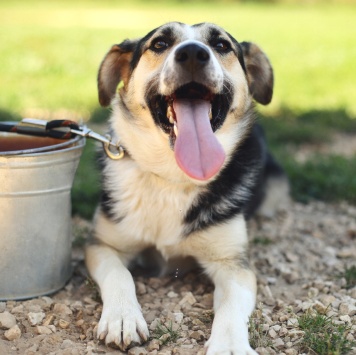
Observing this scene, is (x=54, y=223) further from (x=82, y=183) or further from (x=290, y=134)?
(x=290, y=134)

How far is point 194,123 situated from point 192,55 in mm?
381

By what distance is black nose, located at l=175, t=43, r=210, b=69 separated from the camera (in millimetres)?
3234

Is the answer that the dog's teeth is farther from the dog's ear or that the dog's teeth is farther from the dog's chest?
the dog's ear

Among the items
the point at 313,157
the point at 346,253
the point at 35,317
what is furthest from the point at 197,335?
the point at 313,157

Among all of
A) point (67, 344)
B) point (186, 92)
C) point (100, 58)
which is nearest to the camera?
point (67, 344)

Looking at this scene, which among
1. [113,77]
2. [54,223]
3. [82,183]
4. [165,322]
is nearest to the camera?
[165,322]

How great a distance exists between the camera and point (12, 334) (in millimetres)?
2953

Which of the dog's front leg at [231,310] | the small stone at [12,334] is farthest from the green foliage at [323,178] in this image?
the small stone at [12,334]

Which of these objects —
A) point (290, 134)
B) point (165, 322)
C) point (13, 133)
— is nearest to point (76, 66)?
point (290, 134)

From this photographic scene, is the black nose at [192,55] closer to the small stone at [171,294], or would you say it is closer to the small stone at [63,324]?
the small stone at [171,294]

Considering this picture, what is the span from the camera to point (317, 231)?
15.9 ft

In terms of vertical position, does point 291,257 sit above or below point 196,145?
below

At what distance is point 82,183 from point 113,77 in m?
1.55

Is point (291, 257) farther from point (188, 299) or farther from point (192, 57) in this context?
point (192, 57)
